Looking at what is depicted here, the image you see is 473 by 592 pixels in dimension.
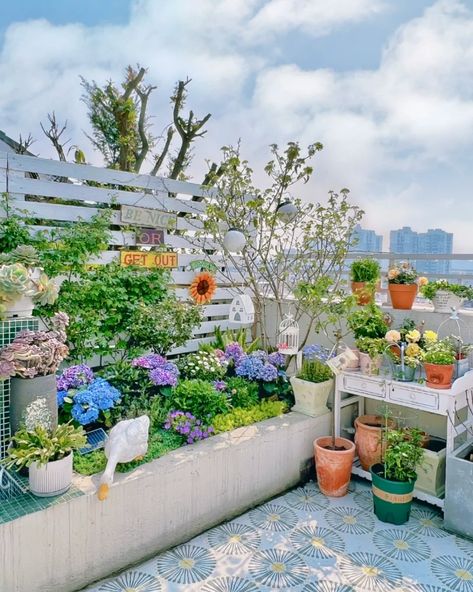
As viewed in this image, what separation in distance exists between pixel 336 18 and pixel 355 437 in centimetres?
318

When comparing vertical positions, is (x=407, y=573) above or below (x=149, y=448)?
below

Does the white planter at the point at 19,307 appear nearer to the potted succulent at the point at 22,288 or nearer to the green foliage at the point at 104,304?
the potted succulent at the point at 22,288

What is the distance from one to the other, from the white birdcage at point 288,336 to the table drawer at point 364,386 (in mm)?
460

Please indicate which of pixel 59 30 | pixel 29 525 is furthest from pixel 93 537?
pixel 59 30

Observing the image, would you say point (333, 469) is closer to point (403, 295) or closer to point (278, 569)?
point (278, 569)

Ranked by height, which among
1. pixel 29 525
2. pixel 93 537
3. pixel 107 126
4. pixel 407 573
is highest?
pixel 107 126

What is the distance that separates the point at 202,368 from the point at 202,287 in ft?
3.41

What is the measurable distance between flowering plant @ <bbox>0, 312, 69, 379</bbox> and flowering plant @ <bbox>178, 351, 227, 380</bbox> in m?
1.14

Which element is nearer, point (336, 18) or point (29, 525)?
point (29, 525)

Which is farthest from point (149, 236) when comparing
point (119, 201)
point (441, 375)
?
point (441, 375)

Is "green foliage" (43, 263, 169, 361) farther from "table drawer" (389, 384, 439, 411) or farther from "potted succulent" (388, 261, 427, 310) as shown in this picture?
"table drawer" (389, 384, 439, 411)

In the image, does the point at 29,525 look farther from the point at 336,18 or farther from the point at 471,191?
the point at 471,191

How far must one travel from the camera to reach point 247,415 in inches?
117

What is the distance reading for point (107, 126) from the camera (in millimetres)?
5852
